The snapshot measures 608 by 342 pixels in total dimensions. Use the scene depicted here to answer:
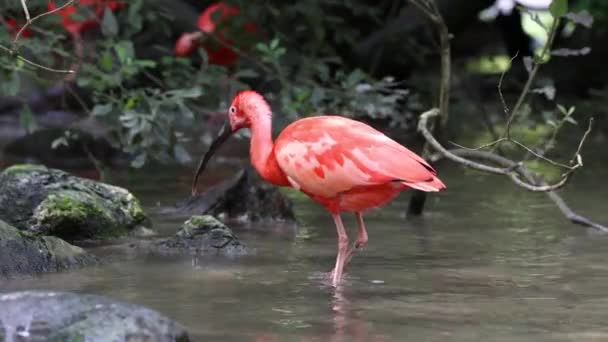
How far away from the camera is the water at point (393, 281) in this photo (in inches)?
210

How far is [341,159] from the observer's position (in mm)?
6504

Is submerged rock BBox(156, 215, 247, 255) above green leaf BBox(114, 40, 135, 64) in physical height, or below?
below

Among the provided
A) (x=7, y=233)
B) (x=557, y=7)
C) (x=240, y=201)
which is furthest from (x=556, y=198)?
(x=7, y=233)

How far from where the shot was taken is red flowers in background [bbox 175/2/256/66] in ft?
35.5

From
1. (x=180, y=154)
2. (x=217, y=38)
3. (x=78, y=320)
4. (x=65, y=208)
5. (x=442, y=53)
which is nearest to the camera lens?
(x=78, y=320)

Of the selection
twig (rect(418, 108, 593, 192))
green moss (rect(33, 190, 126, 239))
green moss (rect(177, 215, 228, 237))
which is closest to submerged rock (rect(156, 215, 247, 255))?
green moss (rect(177, 215, 228, 237))

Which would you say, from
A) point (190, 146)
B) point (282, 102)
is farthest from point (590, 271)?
point (190, 146)

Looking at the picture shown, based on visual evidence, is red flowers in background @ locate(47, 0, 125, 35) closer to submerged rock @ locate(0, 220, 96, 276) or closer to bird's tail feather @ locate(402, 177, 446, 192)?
submerged rock @ locate(0, 220, 96, 276)

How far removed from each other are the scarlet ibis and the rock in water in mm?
1729

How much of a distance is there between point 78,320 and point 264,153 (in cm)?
223

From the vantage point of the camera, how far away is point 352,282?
6535 millimetres

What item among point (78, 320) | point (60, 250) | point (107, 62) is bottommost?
point (60, 250)

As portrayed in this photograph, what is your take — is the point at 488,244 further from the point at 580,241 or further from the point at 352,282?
the point at 352,282

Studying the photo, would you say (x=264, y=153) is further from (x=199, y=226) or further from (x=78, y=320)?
(x=78, y=320)
